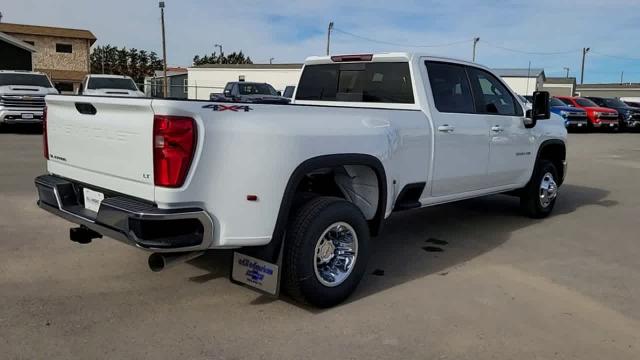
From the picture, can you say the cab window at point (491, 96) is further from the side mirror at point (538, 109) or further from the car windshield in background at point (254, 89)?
the car windshield in background at point (254, 89)

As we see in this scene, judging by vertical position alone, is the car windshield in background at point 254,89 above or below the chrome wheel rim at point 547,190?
above

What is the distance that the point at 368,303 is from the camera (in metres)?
4.27

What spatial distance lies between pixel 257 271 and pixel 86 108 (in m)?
1.62

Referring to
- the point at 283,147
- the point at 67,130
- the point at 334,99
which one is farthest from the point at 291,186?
the point at 334,99

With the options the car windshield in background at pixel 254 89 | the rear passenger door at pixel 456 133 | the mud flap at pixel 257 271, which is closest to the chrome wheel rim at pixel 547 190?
the rear passenger door at pixel 456 133

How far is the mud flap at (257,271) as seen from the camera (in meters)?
3.79

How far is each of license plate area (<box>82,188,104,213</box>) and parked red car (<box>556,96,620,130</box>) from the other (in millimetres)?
26864

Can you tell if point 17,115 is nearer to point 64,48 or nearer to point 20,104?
point 20,104

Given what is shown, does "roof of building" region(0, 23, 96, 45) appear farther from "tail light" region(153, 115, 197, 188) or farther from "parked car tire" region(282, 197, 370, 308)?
"tail light" region(153, 115, 197, 188)

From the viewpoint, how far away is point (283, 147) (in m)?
3.61

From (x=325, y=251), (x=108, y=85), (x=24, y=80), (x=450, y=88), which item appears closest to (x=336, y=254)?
(x=325, y=251)

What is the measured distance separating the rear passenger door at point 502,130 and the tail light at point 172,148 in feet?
11.7

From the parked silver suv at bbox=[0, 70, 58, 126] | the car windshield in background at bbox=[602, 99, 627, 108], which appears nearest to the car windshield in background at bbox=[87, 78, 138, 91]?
the parked silver suv at bbox=[0, 70, 58, 126]

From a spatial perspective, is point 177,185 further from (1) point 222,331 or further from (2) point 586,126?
(2) point 586,126
